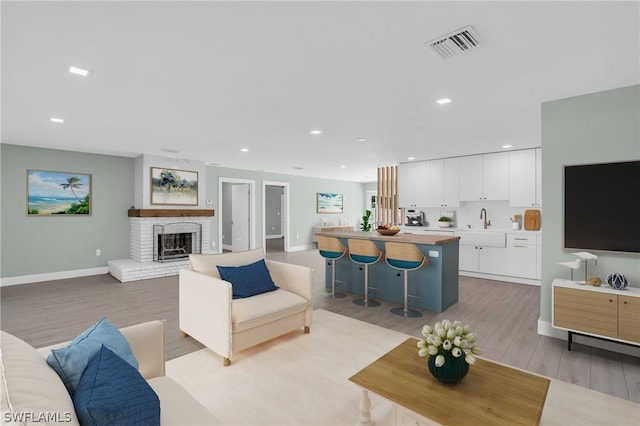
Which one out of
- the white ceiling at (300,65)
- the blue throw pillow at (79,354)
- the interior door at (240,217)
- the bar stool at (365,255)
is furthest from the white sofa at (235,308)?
the interior door at (240,217)

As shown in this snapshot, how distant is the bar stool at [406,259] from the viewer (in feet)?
12.7

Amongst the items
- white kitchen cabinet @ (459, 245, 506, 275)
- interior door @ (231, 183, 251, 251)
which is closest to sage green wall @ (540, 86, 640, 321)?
white kitchen cabinet @ (459, 245, 506, 275)

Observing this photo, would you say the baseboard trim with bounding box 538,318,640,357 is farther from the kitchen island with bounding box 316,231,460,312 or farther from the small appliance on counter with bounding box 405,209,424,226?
the small appliance on counter with bounding box 405,209,424,226

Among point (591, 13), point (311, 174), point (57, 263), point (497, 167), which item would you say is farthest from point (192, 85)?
point (311, 174)

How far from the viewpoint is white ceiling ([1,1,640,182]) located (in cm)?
183

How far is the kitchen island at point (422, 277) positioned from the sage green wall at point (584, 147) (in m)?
1.10

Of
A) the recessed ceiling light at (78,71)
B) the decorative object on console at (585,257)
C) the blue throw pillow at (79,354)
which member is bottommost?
the blue throw pillow at (79,354)

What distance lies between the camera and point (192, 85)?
288 cm

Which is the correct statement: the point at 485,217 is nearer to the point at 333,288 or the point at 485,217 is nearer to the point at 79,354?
the point at 333,288

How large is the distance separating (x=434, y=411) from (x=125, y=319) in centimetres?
368

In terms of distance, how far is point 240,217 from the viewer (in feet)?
30.0

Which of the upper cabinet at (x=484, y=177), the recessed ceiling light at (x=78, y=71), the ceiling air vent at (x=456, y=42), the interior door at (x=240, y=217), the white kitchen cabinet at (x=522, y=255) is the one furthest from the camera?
the interior door at (x=240, y=217)

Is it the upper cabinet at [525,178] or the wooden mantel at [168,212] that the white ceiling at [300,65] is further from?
the wooden mantel at [168,212]

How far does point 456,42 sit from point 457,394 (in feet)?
7.18
